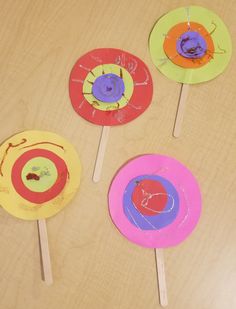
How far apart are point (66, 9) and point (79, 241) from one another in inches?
17.6

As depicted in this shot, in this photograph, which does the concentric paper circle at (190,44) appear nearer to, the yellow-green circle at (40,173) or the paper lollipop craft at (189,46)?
the paper lollipop craft at (189,46)

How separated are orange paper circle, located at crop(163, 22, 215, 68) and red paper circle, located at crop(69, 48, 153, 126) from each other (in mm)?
59

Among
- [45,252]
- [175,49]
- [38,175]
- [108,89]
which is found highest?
[175,49]

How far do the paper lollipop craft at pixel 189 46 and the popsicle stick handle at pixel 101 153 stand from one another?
0.48 ft

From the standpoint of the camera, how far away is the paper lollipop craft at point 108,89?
67cm

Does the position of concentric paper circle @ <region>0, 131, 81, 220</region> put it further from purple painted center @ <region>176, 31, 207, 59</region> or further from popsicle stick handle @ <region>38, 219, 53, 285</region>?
purple painted center @ <region>176, 31, 207, 59</region>

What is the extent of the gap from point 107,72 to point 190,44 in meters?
0.17

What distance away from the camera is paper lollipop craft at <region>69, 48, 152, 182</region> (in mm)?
672

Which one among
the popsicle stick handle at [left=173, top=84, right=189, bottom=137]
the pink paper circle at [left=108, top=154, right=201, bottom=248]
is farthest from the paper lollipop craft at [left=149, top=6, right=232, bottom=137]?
the pink paper circle at [left=108, top=154, right=201, bottom=248]

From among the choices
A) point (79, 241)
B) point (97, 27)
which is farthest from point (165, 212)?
point (97, 27)

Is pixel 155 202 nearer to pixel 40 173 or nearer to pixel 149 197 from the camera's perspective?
pixel 149 197

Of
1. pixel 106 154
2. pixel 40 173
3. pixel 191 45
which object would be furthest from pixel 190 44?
pixel 40 173

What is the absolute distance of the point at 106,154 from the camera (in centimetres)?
66

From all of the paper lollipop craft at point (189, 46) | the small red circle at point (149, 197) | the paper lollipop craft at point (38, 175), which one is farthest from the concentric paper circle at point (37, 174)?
the paper lollipop craft at point (189, 46)
